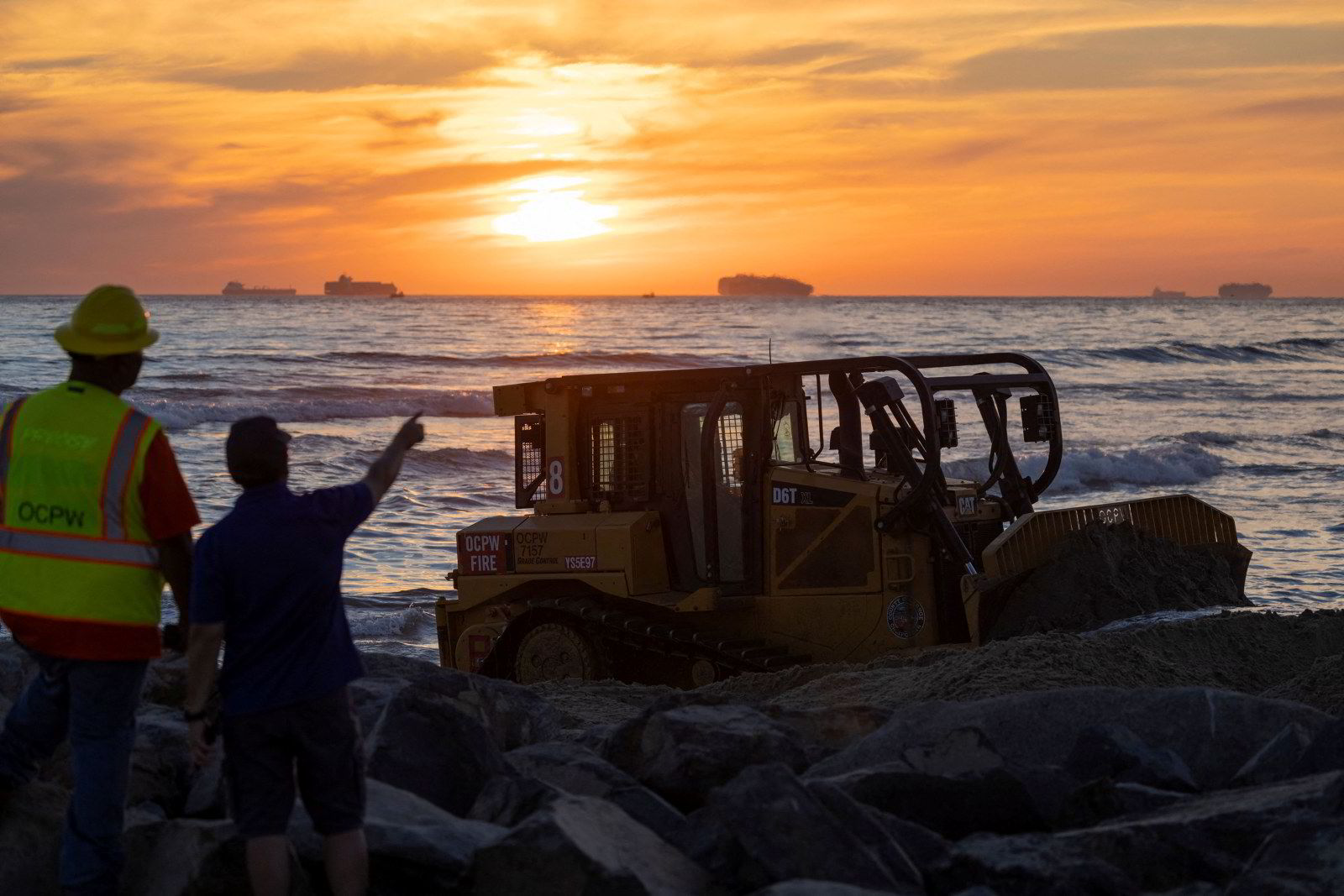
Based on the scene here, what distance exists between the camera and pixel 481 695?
658 cm

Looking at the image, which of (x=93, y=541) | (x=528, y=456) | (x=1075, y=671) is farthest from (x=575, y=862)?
(x=528, y=456)

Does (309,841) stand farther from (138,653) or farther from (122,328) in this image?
(122,328)

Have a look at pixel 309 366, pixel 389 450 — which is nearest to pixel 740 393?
pixel 389 450

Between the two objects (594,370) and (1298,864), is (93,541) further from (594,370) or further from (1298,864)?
(594,370)

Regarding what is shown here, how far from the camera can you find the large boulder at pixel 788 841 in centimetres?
438

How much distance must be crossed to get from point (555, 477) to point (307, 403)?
90.1 feet

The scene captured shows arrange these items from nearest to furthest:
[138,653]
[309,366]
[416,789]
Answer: [138,653], [416,789], [309,366]

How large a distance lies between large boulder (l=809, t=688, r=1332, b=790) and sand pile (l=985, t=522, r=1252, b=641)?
10.8 feet

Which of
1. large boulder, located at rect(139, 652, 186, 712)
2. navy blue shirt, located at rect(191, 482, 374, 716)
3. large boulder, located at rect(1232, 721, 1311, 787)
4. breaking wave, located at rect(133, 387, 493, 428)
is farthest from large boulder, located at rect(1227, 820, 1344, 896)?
breaking wave, located at rect(133, 387, 493, 428)

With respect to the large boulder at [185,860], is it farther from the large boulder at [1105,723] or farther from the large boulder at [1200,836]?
the large boulder at [1200,836]

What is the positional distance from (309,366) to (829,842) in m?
45.0

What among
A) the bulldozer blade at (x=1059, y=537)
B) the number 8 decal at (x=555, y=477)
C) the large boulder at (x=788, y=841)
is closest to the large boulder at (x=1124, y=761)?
the large boulder at (x=788, y=841)

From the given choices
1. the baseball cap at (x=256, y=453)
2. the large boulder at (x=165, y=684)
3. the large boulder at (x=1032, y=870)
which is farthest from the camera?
the large boulder at (x=165, y=684)

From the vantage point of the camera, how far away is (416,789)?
5.46 metres
